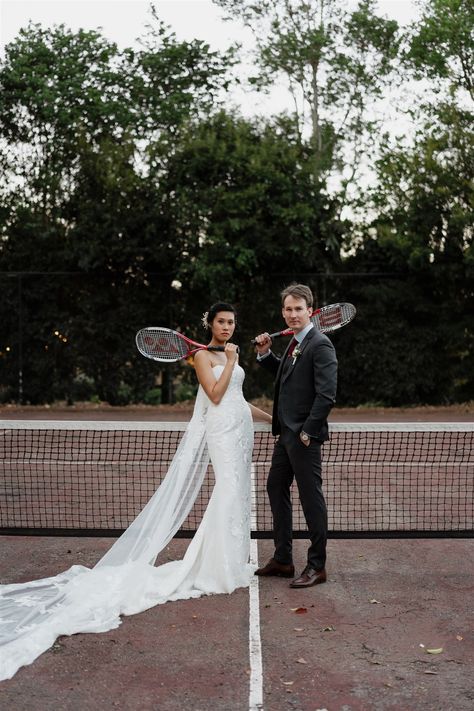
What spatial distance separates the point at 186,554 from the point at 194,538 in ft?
0.38

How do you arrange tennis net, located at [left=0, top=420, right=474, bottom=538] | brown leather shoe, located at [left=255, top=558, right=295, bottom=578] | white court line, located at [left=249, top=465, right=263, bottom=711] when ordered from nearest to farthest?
1. white court line, located at [left=249, top=465, right=263, bottom=711]
2. brown leather shoe, located at [left=255, top=558, right=295, bottom=578]
3. tennis net, located at [left=0, top=420, right=474, bottom=538]

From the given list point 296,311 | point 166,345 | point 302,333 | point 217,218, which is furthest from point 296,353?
point 217,218

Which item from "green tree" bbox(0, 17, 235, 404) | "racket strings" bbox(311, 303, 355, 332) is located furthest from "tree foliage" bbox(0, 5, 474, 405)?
"racket strings" bbox(311, 303, 355, 332)

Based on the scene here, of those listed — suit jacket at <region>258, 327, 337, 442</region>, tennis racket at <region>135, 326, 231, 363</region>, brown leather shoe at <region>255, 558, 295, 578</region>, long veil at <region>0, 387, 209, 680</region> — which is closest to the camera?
long veil at <region>0, 387, 209, 680</region>

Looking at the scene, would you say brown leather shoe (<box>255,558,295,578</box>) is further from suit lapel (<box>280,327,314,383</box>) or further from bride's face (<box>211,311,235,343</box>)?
bride's face (<box>211,311,235,343</box>)

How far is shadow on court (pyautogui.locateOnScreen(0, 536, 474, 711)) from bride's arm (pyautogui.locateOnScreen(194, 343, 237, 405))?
1.31m

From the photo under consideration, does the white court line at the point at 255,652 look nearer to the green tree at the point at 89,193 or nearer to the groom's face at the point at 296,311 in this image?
the groom's face at the point at 296,311

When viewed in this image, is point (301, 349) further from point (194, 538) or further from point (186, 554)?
point (186, 554)

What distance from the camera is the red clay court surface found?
3.95 m

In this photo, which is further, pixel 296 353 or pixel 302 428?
pixel 296 353

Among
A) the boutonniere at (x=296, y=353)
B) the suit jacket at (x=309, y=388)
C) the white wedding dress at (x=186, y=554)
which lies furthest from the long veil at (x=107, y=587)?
the boutonniere at (x=296, y=353)

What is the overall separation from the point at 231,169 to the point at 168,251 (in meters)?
2.13

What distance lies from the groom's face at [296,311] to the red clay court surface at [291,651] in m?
1.76

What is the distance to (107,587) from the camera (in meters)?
5.23
